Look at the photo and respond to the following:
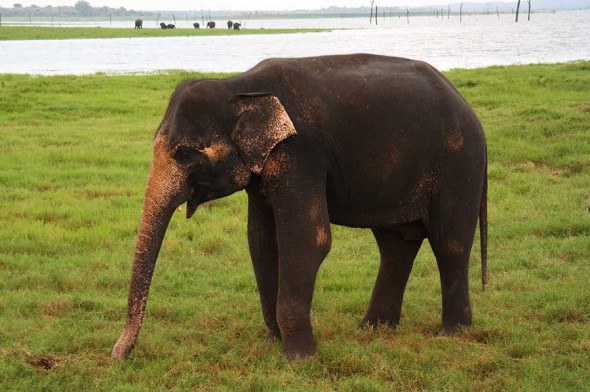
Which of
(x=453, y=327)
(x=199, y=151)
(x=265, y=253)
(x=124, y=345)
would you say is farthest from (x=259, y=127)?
(x=453, y=327)

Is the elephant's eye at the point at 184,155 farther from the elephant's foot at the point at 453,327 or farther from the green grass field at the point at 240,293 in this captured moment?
the elephant's foot at the point at 453,327

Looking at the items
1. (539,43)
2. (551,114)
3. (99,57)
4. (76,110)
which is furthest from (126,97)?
(539,43)

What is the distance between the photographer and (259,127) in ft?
17.5

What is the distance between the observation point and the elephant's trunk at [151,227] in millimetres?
5199

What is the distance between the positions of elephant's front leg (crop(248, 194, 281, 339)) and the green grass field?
21cm

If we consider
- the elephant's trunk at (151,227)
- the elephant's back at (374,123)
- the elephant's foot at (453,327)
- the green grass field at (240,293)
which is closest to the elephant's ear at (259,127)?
the elephant's back at (374,123)

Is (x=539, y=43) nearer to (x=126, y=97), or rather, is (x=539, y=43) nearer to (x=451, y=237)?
(x=126, y=97)

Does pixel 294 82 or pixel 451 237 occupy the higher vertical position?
pixel 294 82

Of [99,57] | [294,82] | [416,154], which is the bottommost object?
[99,57]

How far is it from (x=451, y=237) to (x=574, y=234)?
3.46 metres

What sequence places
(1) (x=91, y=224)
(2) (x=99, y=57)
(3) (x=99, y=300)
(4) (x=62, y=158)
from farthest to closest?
1. (2) (x=99, y=57)
2. (4) (x=62, y=158)
3. (1) (x=91, y=224)
4. (3) (x=99, y=300)

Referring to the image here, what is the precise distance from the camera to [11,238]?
349 inches

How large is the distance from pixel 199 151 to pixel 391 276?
192 centimetres

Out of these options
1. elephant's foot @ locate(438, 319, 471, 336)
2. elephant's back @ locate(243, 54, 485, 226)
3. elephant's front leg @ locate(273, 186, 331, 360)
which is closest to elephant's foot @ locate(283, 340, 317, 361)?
elephant's front leg @ locate(273, 186, 331, 360)
